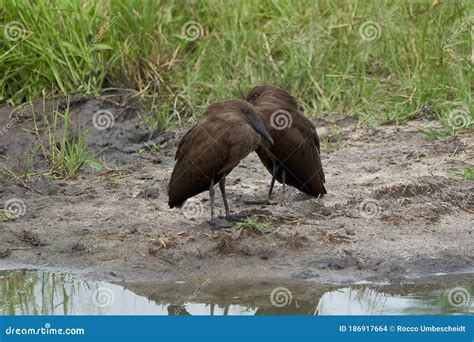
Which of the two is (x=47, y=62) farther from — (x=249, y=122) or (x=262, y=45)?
(x=249, y=122)

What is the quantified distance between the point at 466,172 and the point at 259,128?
2.04 meters

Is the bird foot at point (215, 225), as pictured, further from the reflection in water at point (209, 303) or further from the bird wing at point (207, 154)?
the reflection in water at point (209, 303)

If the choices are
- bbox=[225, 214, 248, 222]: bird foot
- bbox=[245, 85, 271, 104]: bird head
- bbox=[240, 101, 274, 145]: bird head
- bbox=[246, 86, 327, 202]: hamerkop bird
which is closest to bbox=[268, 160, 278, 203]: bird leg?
bbox=[246, 86, 327, 202]: hamerkop bird

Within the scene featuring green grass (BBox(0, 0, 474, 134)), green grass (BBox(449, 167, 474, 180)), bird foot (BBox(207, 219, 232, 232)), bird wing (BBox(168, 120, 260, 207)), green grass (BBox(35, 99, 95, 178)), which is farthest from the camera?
green grass (BBox(0, 0, 474, 134))

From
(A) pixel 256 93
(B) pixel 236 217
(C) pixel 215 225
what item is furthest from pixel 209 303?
(A) pixel 256 93

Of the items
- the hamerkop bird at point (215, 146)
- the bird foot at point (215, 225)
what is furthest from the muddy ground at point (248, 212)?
the hamerkop bird at point (215, 146)

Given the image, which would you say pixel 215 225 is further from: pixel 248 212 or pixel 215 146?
pixel 215 146

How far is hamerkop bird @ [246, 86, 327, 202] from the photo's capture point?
7.12 meters

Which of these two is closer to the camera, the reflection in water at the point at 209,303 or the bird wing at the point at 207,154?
the reflection in water at the point at 209,303

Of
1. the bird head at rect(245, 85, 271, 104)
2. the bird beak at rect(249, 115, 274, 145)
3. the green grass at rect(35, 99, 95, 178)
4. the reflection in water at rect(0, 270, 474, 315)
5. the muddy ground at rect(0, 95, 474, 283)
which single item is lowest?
the reflection in water at rect(0, 270, 474, 315)

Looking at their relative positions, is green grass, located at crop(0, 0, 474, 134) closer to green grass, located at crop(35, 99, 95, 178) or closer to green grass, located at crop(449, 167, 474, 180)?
green grass, located at crop(35, 99, 95, 178)

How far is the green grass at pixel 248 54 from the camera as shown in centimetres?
893

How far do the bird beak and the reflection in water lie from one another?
1.02 meters

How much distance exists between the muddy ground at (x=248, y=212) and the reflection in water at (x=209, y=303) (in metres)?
0.20
